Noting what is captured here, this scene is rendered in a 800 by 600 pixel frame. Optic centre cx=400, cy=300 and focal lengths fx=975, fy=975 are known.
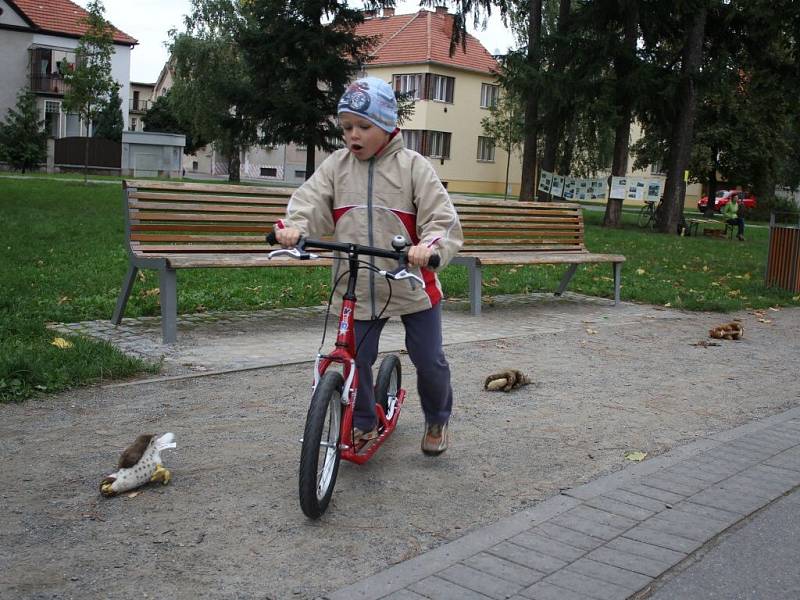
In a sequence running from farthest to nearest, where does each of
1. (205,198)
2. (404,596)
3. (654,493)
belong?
(205,198) < (654,493) < (404,596)

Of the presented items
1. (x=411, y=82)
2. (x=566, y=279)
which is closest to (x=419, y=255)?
(x=566, y=279)

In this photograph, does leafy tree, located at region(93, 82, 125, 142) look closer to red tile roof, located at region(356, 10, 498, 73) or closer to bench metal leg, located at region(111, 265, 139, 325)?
red tile roof, located at region(356, 10, 498, 73)

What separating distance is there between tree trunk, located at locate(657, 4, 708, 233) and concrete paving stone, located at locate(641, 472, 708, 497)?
2234 cm

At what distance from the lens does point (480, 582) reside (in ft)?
10.9

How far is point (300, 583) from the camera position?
3.30 meters

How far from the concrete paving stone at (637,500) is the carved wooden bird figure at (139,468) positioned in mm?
1976

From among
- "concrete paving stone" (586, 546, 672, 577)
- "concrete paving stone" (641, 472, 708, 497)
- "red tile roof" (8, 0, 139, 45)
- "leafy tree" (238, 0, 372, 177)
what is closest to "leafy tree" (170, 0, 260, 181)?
"red tile roof" (8, 0, 139, 45)

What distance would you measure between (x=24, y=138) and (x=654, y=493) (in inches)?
1828

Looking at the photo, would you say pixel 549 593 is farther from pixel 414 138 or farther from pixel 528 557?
pixel 414 138

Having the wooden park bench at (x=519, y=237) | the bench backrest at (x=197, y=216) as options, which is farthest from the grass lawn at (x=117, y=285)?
the bench backrest at (x=197, y=216)

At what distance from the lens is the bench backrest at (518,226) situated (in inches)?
396

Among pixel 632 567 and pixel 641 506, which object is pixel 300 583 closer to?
pixel 632 567

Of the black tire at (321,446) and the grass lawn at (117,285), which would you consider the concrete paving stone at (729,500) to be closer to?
the black tire at (321,446)

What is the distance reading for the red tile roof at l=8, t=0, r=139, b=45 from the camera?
192 ft
